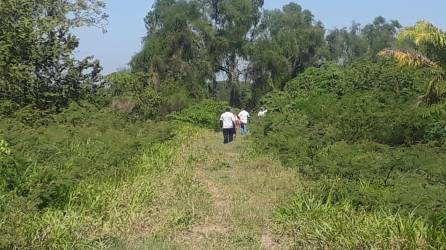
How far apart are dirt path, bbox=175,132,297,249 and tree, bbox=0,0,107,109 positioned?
6.21 m

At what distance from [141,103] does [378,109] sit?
1645cm

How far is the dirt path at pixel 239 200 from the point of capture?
727 centimetres

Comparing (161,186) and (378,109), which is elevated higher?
(378,109)

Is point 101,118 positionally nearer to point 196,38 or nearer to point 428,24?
point 428,24

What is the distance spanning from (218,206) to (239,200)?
533 mm

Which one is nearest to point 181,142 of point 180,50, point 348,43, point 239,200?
point 239,200

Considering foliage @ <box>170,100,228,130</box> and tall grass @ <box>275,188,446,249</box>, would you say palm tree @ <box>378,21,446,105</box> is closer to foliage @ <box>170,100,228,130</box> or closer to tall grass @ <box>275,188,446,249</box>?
tall grass @ <box>275,188,446,249</box>

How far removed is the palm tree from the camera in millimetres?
14992

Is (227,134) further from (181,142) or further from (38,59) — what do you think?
(38,59)

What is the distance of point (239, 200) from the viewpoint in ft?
31.9

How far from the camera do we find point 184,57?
4912 cm

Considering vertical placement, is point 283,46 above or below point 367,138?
above

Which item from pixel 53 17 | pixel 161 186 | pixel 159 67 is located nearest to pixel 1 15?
pixel 53 17

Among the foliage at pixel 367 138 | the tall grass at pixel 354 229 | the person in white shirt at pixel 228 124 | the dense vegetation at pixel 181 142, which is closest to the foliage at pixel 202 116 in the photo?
the dense vegetation at pixel 181 142
